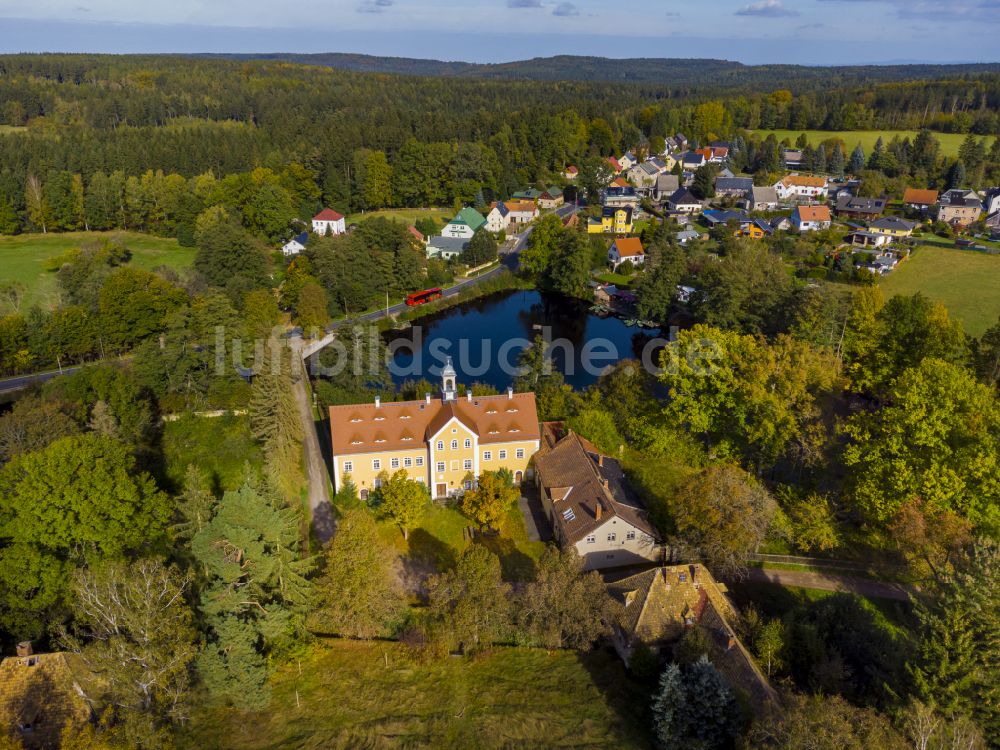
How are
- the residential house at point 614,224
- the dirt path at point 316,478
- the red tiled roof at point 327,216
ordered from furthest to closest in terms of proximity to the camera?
1. the residential house at point 614,224
2. the red tiled roof at point 327,216
3. the dirt path at point 316,478

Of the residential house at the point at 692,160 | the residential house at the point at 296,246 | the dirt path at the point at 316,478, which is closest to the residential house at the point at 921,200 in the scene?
the residential house at the point at 692,160

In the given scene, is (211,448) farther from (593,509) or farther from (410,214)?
(410,214)

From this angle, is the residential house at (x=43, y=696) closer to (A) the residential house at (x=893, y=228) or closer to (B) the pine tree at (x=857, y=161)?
(A) the residential house at (x=893, y=228)

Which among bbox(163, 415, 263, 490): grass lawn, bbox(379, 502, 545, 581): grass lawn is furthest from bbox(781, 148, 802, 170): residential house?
bbox(163, 415, 263, 490): grass lawn

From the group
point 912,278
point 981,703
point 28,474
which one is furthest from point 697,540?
point 912,278

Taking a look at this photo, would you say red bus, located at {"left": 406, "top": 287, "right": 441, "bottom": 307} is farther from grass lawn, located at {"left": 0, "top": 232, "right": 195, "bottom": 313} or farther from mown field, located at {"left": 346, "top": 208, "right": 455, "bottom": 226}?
mown field, located at {"left": 346, "top": 208, "right": 455, "bottom": 226}

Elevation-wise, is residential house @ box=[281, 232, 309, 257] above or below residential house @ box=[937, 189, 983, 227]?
below

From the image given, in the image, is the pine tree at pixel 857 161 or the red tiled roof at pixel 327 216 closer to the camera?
the red tiled roof at pixel 327 216
